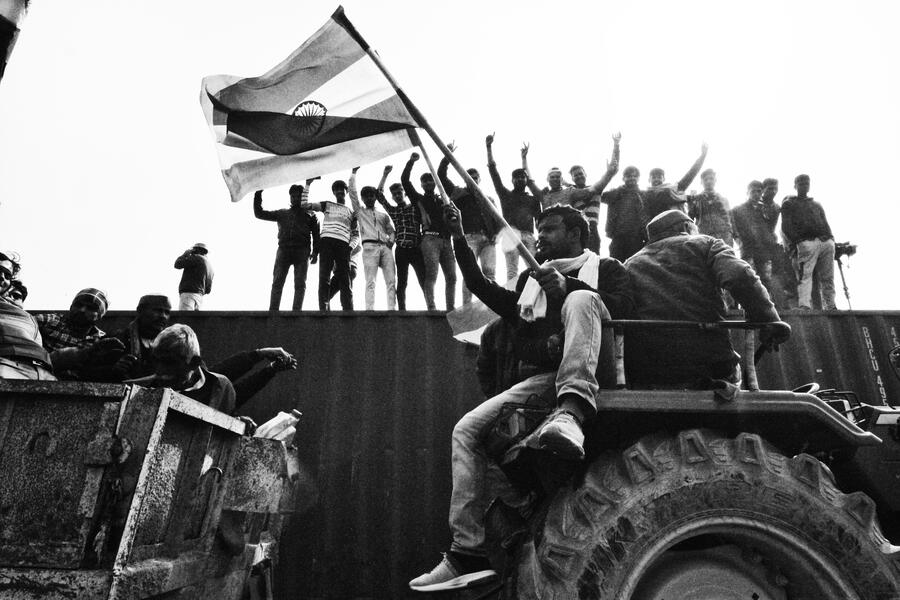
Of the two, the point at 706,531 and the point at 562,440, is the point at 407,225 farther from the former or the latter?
the point at 706,531

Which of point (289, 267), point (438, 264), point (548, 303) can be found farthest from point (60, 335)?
point (548, 303)

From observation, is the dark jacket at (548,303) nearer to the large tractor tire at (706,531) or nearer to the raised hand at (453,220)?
the raised hand at (453,220)

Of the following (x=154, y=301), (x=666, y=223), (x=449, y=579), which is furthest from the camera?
(x=154, y=301)

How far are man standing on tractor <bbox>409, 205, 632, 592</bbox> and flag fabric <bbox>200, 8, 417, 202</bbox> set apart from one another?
2.93 feet

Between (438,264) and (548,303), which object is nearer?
(548,303)

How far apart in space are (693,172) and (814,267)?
7.36 ft

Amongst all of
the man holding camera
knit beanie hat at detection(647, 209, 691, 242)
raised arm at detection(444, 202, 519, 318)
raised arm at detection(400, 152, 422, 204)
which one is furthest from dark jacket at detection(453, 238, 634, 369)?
the man holding camera

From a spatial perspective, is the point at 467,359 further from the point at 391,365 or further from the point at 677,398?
the point at 677,398

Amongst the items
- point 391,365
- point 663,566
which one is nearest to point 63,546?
point 663,566

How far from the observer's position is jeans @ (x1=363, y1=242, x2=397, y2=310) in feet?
24.7

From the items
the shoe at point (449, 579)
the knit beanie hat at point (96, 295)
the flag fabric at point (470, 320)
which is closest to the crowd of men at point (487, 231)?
the knit beanie hat at point (96, 295)

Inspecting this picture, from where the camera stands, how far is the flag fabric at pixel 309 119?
3.89m

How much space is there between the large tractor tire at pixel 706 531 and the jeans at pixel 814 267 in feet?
19.8

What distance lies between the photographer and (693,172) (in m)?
7.09
